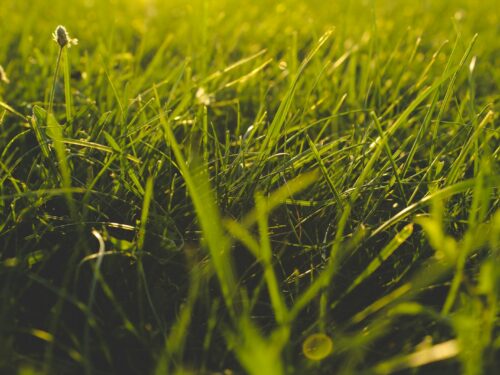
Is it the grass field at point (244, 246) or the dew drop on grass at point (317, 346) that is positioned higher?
the grass field at point (244, 246)

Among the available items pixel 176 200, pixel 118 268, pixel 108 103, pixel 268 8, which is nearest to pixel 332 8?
pixel 268 8

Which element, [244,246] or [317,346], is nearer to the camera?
[317,346]

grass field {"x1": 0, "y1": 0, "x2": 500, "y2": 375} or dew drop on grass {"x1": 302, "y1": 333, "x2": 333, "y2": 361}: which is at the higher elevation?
grass field {"x1": 0, "y1": 0, "x2": 500, "y2": 375}

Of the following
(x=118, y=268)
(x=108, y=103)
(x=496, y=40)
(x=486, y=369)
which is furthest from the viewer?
(x=496, y=40)

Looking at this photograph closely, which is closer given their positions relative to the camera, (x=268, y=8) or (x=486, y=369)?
(x=486, y=369)

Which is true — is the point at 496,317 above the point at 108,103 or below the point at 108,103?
below

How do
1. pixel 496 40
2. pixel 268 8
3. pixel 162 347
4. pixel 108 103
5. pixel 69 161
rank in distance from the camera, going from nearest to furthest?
pixel 162 347 → pixel 69 161 → pixel 108 103 → pixel 496 40 → pixel 268 8

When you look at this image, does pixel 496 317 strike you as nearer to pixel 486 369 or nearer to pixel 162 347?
pixel 486 369
